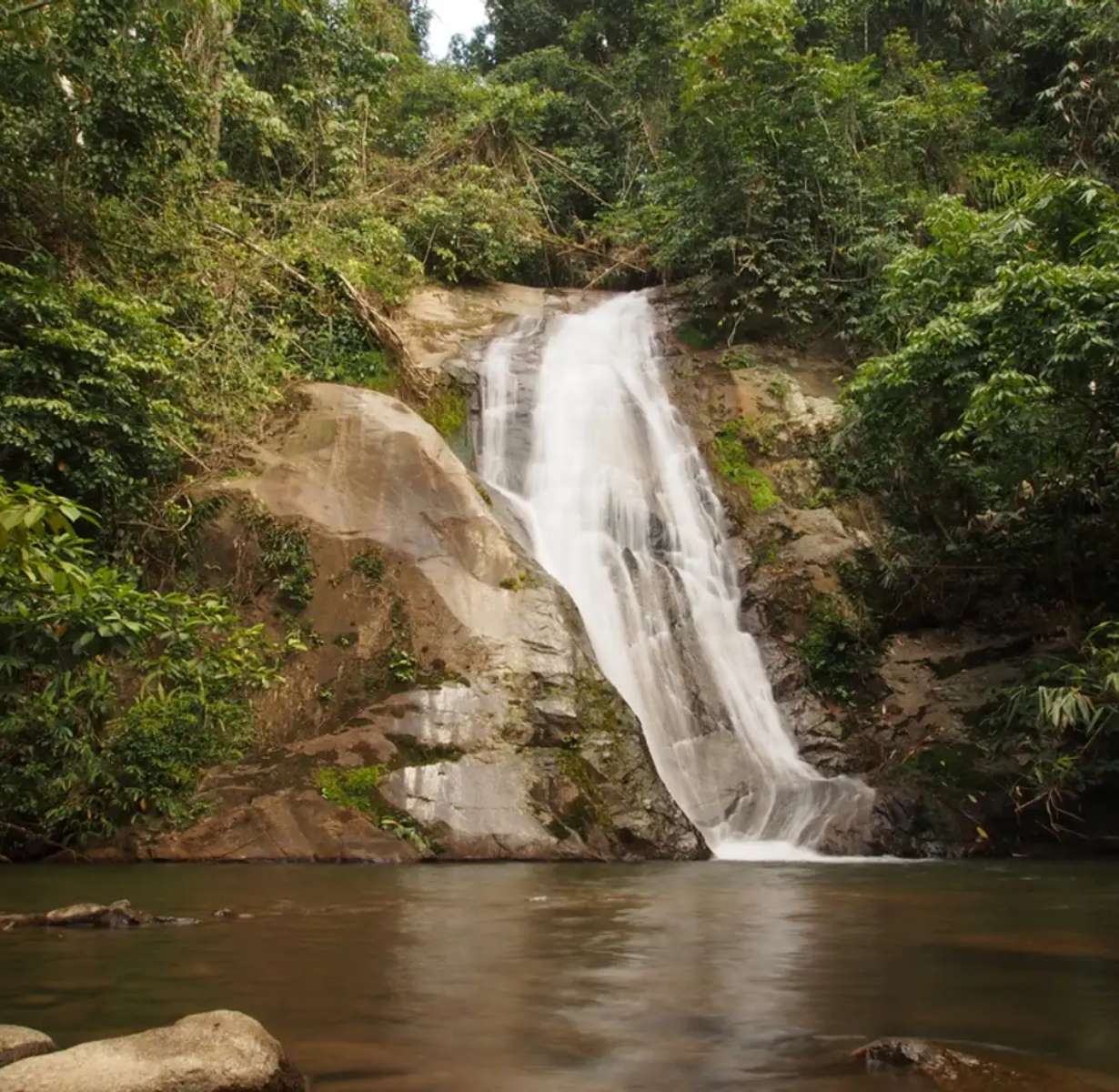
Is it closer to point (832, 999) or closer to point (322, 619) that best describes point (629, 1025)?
point (832, 999)

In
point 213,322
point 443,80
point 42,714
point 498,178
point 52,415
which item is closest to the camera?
Result: point 42,714

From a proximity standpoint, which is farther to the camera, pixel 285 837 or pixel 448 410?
pixel 448 410

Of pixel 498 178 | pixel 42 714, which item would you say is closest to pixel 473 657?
pixel 42 714

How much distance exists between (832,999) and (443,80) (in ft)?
78.1

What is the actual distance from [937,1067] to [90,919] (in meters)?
4.44

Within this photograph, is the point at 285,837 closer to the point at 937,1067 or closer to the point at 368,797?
the point at 368,797

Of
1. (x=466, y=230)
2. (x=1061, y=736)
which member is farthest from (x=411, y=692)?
(x=466, y=230)

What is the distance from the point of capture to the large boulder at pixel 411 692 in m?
9.48

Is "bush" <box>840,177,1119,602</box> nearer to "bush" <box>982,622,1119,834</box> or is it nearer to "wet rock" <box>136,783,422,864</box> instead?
"bush" <box>982,622,1119,834</box>

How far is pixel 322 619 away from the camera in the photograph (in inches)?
447

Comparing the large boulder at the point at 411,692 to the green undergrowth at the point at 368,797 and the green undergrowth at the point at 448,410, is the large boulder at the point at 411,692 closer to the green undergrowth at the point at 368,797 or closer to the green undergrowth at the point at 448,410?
the green undergrowth at the point at 368,797

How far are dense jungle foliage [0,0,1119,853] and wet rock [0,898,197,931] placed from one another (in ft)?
4.36

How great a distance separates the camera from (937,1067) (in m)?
2.95

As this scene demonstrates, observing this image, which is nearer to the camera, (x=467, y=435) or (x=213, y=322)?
(x=213, y=322)
